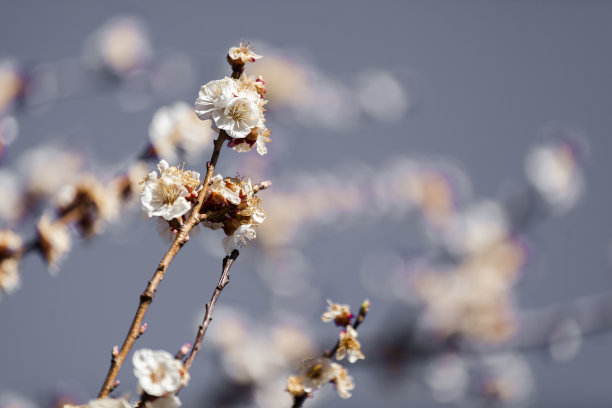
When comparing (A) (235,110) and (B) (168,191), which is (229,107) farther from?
(B) (168,191)

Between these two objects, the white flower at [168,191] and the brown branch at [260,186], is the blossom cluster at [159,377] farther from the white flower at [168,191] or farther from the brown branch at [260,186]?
the brown branch at [260,186]

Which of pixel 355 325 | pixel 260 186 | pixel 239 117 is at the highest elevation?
pixel 239 117

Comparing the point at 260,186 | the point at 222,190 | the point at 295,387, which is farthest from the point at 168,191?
the point at 295,387

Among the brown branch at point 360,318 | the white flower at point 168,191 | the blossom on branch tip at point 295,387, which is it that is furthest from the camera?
the brown branch at point 360,318

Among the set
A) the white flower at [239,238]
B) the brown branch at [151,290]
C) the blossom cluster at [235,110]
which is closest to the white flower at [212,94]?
the blossom cluster at [235,110]

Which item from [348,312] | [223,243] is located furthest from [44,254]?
[348,312]

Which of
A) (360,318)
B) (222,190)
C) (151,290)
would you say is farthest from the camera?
(360,318)
